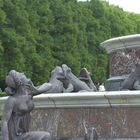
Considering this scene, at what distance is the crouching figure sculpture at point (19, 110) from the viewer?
24.2 ft

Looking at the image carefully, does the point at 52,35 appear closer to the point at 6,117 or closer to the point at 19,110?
the point at 19,110

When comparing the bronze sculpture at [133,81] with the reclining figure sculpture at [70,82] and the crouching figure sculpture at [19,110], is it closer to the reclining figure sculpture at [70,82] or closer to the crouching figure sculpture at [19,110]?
the reclining figure sculpture at [70,82]

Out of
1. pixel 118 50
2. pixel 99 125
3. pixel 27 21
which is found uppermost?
pixel 27 21

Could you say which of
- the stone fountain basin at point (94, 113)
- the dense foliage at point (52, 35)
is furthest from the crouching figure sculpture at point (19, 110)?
the dense foliage at point (52, 35)

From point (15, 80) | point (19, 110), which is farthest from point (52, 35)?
point (19, 110)

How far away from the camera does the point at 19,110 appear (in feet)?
24.7

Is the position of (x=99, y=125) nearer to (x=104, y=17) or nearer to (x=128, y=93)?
(x=128, y=93)

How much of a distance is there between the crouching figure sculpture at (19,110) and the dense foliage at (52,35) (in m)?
27.0

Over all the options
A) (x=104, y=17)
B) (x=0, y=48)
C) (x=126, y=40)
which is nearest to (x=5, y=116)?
(x=126, y=40)

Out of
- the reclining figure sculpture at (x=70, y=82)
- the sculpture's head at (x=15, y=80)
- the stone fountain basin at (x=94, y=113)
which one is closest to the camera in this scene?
the sculpture's head at (x=15, y=80)

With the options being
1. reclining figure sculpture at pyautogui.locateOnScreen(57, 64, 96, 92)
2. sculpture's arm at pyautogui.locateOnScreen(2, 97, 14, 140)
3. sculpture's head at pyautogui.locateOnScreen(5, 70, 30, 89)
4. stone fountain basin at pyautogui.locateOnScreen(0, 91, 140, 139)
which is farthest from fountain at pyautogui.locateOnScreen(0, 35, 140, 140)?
sculpture's arm at pyautogui.locateOnScreen(2, 97, 14, 140)

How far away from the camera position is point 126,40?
11.8 m

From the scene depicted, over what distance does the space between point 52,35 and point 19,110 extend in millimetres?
34459

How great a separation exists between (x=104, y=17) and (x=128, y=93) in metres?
41.1
